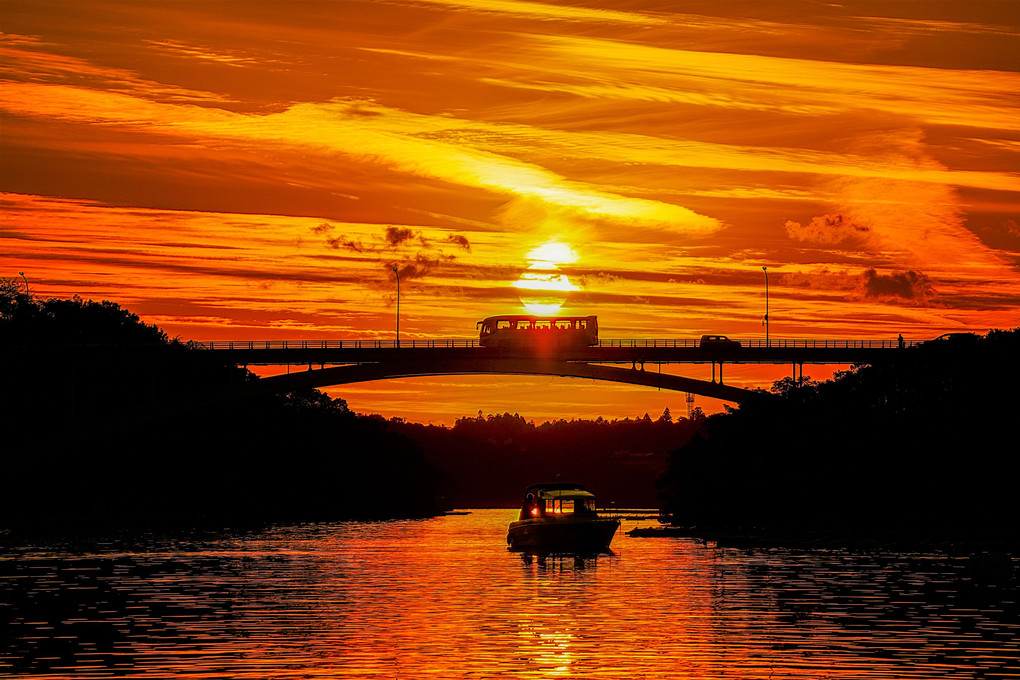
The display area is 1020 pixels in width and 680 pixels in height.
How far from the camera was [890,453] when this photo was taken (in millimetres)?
103312

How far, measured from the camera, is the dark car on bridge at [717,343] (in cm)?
13100

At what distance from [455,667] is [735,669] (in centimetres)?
628

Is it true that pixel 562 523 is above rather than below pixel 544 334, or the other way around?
below

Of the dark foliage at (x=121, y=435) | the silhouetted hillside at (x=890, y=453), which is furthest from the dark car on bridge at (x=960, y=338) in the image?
the dark foliage at (x=121, y=435)

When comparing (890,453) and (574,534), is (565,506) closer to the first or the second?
(574,534)

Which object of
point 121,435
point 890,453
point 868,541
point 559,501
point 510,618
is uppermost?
point 121,435

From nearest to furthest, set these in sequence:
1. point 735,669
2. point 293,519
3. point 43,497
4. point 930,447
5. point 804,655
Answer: point 735,669
point 804,655
point 930,447
point 43,497
point 293,519

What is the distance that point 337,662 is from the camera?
1415 inches

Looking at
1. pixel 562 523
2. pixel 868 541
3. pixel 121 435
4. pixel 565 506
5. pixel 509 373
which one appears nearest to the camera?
pixel 562 523

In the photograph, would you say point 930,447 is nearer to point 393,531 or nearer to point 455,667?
point 393,531

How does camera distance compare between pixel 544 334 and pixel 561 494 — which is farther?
pixel 544 334

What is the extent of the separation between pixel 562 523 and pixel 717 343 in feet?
173

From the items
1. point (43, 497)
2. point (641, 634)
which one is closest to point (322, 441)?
point (43, 497)

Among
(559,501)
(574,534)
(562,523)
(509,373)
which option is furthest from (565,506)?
(509,373)
